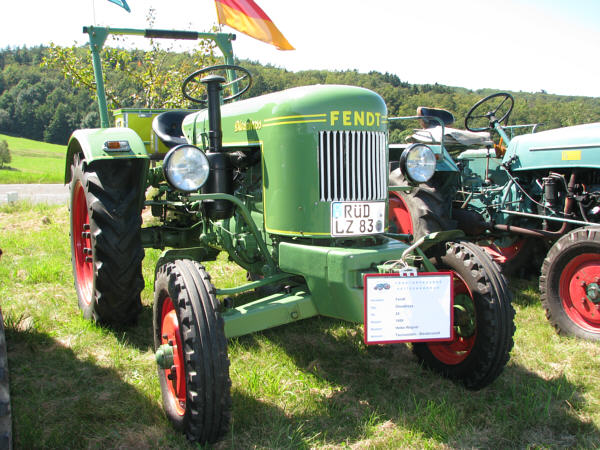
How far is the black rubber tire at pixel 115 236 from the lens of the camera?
309cm

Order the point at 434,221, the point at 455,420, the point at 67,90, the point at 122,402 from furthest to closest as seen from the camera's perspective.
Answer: the point at 67,90, the point at 434,221, the point at 122,402, the point at 455,420

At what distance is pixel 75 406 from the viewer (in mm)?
2482

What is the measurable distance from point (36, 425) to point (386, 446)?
1.57m

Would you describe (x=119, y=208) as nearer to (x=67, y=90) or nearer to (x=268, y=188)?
(x=268, y=188)

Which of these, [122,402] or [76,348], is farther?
[76,348]

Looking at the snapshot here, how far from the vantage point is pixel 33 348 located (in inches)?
125

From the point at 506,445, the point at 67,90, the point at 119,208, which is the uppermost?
the point at 67,90

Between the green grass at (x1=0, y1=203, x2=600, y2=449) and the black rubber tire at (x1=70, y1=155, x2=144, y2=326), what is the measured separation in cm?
24

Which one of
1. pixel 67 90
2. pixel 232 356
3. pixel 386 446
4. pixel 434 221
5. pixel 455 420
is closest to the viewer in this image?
pixel 386 446

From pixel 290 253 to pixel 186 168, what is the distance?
67 centimetres

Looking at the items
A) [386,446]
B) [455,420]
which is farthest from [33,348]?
[455,420]

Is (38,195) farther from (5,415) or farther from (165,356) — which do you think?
(5,415)

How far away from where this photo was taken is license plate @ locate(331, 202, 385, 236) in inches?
95.8

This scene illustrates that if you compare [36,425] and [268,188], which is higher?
[268,188]
